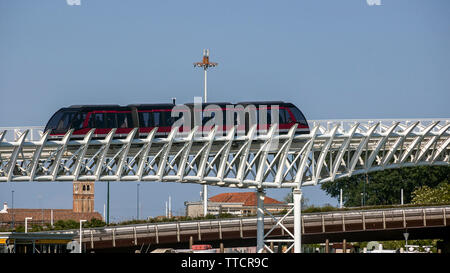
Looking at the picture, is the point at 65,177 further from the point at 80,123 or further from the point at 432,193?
the point at 432,193

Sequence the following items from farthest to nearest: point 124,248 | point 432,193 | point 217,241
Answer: point 432,193 → point 217,241 → point 124,248

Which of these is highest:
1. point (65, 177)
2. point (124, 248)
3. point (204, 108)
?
point (204, 108)

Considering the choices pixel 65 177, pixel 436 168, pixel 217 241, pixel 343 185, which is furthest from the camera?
pixel 343 185

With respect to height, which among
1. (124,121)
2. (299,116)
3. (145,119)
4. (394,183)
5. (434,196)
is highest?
A: (299,116)

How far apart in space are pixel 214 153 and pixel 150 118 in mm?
6521

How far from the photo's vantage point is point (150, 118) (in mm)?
69688

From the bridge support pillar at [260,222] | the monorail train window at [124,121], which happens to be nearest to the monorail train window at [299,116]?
the bridge support pillar at [260,222]

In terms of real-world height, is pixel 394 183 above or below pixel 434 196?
above

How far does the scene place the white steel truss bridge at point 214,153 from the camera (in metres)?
65.6

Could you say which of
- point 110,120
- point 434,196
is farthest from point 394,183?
point 110,120

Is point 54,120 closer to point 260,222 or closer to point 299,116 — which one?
point 299,116
